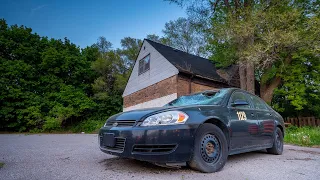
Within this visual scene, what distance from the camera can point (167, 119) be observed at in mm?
2984

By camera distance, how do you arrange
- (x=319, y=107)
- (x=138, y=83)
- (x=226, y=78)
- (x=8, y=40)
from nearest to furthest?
(x=319, y=107), (x=226, y=78), (x=138, y=83), (x=8, y=40)

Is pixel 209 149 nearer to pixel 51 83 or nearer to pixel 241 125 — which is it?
pixel 241 125

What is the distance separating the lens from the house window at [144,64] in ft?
60.8

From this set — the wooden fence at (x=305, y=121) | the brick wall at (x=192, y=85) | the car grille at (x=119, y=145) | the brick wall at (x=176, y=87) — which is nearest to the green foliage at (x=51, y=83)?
the brick wall at (x=176, y=87)

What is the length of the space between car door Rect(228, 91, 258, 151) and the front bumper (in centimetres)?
106

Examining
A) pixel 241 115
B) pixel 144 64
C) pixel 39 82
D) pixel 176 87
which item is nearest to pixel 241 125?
pixel 241 115

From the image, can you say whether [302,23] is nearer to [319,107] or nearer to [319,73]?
[319,73]

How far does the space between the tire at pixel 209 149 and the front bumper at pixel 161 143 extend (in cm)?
14

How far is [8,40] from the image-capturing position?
22.7 meters

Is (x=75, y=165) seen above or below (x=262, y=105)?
below

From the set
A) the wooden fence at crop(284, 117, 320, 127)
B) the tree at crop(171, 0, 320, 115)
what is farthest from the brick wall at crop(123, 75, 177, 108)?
the wooden fence at crop(284, 117, 320, 127)

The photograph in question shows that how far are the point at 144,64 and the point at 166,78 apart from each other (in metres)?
4.63

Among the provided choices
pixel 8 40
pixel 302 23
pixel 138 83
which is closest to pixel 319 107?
pixel 302 23

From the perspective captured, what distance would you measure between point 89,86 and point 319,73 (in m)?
22.4
